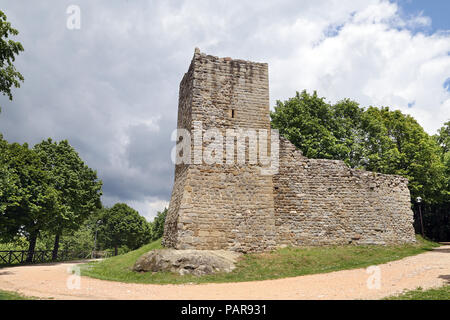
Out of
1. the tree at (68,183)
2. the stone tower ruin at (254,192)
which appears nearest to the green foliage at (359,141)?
the stone tower ruin at (254,192)

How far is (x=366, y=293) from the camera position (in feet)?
24.5

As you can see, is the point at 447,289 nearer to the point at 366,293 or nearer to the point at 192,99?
the point at 366,293

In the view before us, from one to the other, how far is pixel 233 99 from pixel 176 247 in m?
7.78

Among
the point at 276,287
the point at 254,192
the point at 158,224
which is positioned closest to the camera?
the point at 276,287

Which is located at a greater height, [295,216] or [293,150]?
[293,150]

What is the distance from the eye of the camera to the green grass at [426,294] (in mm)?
6757

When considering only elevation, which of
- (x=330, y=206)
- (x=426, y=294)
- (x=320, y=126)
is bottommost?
(x=426, y=294)

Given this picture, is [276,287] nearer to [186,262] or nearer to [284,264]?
[284,264]

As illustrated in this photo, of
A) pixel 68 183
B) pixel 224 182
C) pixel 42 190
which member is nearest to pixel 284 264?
pixel 224 182

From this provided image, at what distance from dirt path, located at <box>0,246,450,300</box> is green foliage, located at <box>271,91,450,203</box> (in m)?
14.4

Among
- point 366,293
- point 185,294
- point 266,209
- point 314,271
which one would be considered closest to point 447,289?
point 366,293

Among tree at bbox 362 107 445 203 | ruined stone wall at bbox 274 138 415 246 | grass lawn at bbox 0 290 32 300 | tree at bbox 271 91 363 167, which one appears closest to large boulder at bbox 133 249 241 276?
ruined stone wall at bbox 274 138 415 246

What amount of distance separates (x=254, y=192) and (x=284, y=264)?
146 inches

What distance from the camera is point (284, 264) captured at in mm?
12508
